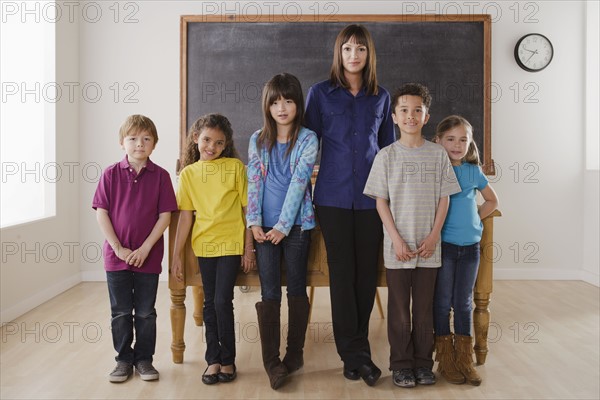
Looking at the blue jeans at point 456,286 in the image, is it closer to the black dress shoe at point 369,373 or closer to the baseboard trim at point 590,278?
the black dress shoe at point 369,373

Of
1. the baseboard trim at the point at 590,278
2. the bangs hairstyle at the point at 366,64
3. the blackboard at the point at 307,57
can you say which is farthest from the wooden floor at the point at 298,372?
the blackboard at the point at 307,57

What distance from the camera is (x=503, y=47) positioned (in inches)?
186

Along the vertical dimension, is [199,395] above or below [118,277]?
below

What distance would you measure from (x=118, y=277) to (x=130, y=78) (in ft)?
8.29

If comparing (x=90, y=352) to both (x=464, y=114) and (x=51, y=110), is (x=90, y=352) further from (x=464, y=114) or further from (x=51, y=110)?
Result: (x=464, y=114)

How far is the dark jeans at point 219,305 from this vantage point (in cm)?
251

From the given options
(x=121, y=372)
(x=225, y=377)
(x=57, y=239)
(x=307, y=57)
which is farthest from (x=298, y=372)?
(x=307, y=57)

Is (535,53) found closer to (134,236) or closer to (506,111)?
(506,111)

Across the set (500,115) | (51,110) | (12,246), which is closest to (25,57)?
(51,110)

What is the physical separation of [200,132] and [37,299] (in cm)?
190

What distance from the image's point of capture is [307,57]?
4625mm

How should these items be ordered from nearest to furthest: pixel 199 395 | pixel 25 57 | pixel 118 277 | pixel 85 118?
pixel 199 395 → pixel 118 277 → pixel 25 57 → pixel 85 118

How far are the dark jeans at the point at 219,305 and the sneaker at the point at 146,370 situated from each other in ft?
0.71

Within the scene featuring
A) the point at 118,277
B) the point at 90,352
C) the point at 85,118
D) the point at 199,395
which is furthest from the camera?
the point at 85,118
